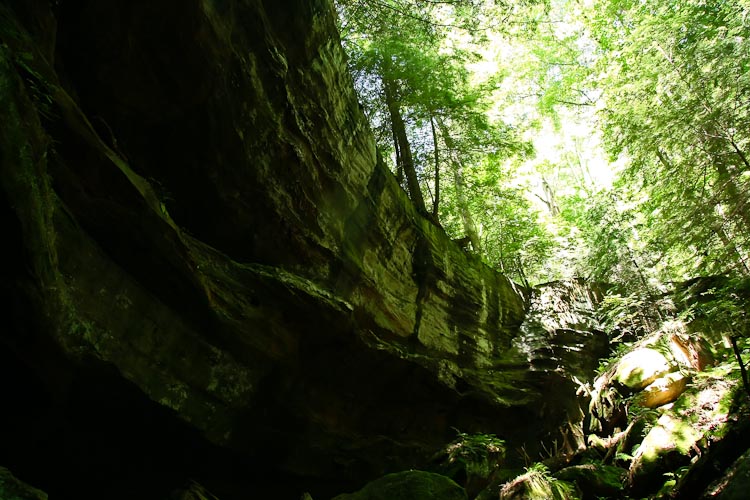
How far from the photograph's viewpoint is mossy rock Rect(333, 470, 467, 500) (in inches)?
240

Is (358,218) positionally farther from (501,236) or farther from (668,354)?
(501,236)

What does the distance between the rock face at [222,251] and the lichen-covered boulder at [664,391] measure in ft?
8.53

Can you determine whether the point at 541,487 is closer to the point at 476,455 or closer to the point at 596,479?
the point at 596,479

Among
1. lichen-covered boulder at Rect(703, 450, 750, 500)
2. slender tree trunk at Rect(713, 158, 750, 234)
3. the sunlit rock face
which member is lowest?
lichen-covered boulder at Rect(703, 450, 750, 500)

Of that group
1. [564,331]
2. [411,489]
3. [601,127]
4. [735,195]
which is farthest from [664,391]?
[601,127]

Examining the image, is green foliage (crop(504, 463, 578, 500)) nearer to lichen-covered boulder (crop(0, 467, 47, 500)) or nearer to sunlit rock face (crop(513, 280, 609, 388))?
sunlit rock face (crop(513, 280, 609, 388))

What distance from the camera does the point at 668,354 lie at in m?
10.7

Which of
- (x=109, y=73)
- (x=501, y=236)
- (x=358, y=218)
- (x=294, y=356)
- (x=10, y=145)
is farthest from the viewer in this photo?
(x=501, y=236)

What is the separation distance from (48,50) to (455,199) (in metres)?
14.6

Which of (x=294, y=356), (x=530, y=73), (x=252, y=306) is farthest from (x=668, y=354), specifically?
(x=530, y=73)

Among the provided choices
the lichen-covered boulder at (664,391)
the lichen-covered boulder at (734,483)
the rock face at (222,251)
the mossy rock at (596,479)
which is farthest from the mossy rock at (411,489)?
the lichen-covered boulder at (664,391)

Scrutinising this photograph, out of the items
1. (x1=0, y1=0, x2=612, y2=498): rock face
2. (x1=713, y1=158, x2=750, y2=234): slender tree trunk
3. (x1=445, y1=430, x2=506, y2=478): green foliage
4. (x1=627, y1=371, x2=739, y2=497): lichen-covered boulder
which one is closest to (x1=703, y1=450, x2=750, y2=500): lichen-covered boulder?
(x1=627, y1=371, x2=739, y2=497): lichen-covered boulder

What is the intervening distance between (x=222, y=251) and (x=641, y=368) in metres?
9.60

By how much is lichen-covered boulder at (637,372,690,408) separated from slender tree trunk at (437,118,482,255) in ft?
24.5
